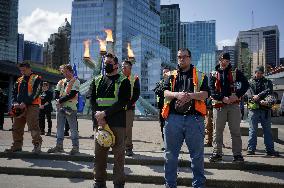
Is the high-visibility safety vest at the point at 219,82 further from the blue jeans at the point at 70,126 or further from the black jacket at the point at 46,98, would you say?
the black jacket at the point at 46,98

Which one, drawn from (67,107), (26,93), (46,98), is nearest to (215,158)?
(67,107)

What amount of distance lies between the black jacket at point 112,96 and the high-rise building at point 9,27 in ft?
522

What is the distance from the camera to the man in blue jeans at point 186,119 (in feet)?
17.0

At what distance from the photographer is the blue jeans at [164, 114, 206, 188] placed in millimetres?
5168

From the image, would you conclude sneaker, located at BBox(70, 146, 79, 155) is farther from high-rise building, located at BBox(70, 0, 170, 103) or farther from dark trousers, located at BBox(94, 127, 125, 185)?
high-rise building, located at BBox(70, 0, 170, 103)

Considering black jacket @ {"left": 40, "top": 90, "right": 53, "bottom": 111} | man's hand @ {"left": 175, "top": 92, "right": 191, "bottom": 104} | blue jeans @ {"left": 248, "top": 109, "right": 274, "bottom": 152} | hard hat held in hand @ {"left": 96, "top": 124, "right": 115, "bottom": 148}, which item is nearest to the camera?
man's hand @ {"left": 175, "top": 92, "right": 191, "bottom": 104}

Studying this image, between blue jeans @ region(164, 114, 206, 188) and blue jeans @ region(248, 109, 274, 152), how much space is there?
3431 mm

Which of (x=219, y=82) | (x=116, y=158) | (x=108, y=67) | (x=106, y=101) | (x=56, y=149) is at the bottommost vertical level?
(x=56, y=149)

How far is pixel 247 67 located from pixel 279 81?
147 ft

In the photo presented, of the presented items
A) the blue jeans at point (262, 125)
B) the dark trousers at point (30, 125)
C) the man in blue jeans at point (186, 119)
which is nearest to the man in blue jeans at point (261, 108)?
the blue jeans at point (262, 125)

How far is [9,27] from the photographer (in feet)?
518

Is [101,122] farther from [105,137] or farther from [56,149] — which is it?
[56,149]

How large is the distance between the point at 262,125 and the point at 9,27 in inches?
6589

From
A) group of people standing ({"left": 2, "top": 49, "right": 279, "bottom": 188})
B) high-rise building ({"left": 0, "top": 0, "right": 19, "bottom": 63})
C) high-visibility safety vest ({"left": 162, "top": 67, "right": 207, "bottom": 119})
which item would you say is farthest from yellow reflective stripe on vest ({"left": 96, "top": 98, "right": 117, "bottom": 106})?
high-rise building ({"left": 0, "top": 0, "right": 19, "bottom": 63})
